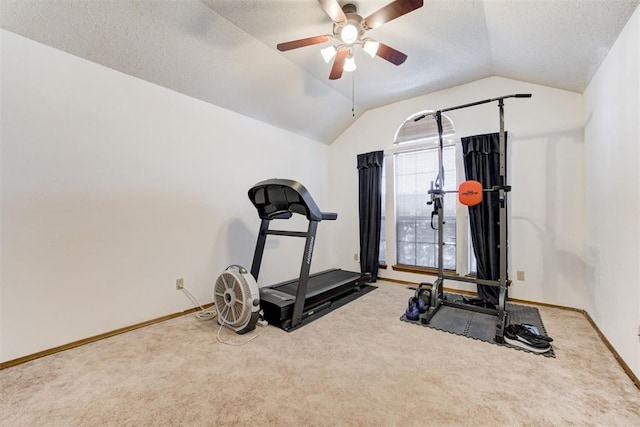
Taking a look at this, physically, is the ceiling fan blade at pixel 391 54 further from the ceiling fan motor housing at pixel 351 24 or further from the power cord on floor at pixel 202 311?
the power cord on floor at pixel 202 311

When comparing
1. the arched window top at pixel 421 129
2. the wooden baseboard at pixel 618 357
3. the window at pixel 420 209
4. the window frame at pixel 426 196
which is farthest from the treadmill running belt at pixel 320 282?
the wooden baseboard at pixel 618 357

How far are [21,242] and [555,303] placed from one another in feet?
16.7

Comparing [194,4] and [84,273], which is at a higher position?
[194,4]

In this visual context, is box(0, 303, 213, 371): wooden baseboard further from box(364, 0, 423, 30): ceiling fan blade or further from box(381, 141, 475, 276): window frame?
box(364, 0, 423, 30): ceiling fan blade

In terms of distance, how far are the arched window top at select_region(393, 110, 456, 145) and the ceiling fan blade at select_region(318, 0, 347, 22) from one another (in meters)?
2.15

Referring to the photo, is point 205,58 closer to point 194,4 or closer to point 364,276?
point 194,4

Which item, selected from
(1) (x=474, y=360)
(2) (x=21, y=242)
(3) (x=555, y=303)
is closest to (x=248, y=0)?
(2) (x=21, y=242)

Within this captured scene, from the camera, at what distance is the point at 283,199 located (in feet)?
9.21

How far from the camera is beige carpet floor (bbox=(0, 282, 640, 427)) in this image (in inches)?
58.6

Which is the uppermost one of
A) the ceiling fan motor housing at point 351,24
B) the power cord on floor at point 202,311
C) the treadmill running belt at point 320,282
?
the ceiling fan motor housing at point 351,24

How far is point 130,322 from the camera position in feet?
8.43

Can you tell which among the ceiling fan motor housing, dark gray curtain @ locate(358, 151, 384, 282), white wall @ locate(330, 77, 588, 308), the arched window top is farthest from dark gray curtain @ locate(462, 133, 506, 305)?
the ceiling fan motor housing

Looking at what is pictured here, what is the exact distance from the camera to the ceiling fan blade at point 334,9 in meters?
1.83

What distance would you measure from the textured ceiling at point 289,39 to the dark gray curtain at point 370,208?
121 cm
